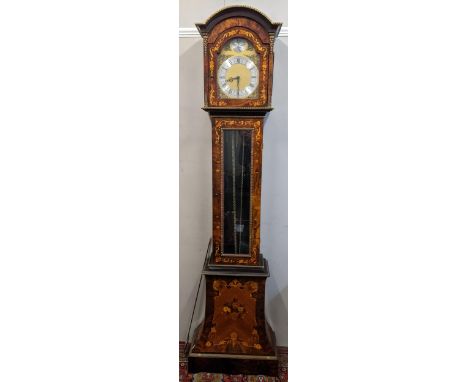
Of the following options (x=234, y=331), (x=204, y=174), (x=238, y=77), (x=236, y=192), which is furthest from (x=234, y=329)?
(x=238, y=77)

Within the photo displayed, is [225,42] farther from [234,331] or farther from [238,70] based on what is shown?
[234,331]

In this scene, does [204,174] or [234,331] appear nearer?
[234,331]

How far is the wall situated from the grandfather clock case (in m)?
0.36

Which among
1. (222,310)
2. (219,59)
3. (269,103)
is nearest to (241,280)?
(222,310)

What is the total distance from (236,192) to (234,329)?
2.41 feet

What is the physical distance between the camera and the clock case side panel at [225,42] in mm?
1733

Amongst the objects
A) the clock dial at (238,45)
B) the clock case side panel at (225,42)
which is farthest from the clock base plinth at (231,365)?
the clock dial at (238,45)

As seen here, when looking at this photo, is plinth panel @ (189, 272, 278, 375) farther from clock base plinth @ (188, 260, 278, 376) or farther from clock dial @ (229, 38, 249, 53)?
clock dial @ (229, 38, 249, 53)

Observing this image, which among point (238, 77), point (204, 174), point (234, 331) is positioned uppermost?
point (238, 77)

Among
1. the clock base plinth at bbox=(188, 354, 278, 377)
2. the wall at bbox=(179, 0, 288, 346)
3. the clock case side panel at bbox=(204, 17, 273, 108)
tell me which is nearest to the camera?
the clock case side panel at bbox=(204, 17, 273, 108)

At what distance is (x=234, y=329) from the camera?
1.88 m

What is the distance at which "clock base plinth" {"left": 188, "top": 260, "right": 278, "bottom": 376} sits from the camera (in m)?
1.86

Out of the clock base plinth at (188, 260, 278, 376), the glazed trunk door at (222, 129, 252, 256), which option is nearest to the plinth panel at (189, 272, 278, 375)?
the clock base plinth at (188, 260, 278, 376)

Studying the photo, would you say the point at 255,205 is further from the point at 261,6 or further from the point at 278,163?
the point at 261,6
